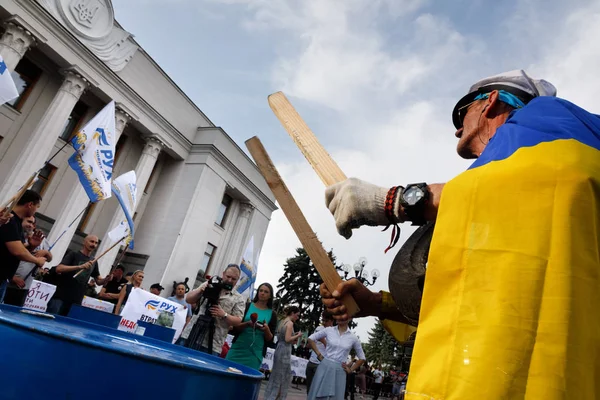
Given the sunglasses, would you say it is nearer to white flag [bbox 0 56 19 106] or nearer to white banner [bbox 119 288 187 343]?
white flag [bbox 0 56 19 106]

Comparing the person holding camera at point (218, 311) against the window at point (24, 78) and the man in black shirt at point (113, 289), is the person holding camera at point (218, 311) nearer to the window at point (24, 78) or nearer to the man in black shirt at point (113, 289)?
the man in black shirt at point (113, 289)

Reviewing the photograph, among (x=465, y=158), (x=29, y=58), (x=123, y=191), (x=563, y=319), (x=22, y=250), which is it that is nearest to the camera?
(x=563, y=319)

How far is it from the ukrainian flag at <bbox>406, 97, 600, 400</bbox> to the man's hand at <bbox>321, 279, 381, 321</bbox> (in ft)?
2.00

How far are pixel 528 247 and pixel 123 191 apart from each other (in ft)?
35.6

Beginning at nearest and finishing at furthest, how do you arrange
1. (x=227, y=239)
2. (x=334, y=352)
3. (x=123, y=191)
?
(x=334, y=352) → (x=123, y=191) → (x=227, y=239)

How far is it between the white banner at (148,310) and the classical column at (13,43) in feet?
48.7

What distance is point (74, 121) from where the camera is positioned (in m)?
20.6

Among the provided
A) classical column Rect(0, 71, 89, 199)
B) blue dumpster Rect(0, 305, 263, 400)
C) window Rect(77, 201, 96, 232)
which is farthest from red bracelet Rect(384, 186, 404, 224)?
window Rect(77, 201, 96, 232)

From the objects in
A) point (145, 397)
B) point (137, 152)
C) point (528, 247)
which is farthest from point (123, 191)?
point (137, 152)

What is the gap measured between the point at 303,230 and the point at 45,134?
2023 cm

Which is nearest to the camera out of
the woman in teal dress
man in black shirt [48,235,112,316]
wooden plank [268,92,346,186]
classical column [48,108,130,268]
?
wooden plank [268,92,346,186]

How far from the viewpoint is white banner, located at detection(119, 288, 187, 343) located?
679 centimetres

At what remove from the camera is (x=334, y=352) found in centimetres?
652

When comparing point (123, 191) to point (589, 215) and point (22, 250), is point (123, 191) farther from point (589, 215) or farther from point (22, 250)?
point (589, 215)
